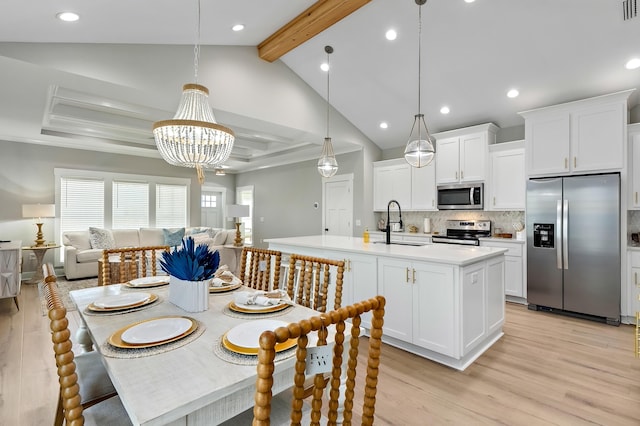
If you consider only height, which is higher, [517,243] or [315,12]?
[315,12]

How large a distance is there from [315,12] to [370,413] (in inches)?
150

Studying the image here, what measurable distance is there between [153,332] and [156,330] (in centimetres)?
2


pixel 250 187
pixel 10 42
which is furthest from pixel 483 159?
pixel 250 187

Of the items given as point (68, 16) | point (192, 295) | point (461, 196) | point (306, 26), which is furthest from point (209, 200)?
point (192, 295)

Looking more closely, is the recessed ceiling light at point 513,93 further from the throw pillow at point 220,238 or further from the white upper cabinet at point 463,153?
the throw pillow at point 220,238

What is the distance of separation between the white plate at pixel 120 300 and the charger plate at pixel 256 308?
506 millimetres

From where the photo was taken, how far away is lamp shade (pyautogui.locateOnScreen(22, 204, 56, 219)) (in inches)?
214

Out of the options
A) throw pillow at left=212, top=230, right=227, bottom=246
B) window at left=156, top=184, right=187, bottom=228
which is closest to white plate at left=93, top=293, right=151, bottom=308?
throw pillow at left=212, top=230, right=227, bottom=246

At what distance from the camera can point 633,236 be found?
3.84 m

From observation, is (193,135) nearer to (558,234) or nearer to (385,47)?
(385,47)

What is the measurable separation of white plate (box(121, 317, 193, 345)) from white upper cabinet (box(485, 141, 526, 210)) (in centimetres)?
460

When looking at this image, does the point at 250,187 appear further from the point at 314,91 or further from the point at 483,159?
the point at 483,159

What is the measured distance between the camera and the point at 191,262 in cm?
151

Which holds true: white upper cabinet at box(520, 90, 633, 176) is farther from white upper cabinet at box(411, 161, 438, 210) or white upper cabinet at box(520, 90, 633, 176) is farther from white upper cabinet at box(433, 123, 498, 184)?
white upper cabinet at box(411, 161, 438, 210)
